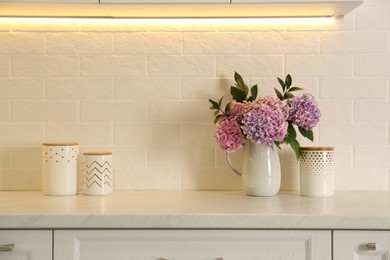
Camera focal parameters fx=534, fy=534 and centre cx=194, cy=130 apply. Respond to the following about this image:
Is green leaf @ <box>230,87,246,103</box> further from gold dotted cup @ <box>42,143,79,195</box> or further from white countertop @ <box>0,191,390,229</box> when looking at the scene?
gold dotted cup @ <box>42,143,79,195</box>

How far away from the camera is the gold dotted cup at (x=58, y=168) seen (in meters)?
1.90

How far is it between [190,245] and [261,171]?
17.2 inches

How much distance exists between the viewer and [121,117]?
2084 mm

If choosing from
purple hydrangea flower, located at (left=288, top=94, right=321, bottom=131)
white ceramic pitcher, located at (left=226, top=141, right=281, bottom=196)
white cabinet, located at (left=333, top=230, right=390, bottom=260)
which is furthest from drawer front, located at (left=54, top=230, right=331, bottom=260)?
purple hydrangea flower, located at (left=288, top=94, right=321, bottom=131)

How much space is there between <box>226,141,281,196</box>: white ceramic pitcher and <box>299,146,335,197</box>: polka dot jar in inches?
4.0

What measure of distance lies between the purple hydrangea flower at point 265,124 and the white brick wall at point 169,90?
308 millimetres

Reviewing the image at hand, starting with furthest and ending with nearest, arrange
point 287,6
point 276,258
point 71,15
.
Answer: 1. point 71,15
2. point 287,6
3. point 276,258

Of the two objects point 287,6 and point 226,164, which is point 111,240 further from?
point 287,6

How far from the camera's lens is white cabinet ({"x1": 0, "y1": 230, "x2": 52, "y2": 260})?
60.6 inches

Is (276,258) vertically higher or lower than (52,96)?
lower

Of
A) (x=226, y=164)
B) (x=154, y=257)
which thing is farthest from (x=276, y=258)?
(x=226, y=164)

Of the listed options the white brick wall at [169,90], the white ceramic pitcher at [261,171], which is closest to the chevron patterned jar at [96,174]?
the white brick wall at [169,90]

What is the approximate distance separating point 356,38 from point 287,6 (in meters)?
0.39

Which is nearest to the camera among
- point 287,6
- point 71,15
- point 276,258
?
point 276,258
